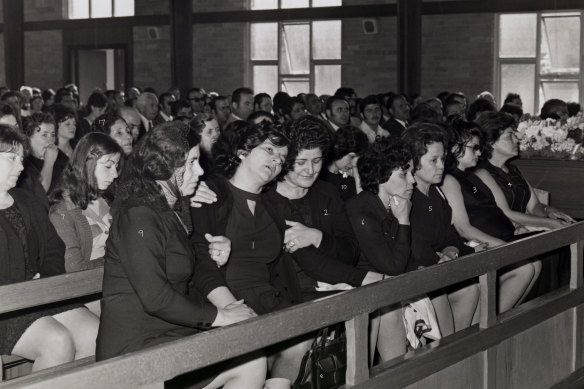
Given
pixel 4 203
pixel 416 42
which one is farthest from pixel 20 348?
pixel 416 42

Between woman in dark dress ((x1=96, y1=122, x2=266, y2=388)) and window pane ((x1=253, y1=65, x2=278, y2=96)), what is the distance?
1422 centimetres

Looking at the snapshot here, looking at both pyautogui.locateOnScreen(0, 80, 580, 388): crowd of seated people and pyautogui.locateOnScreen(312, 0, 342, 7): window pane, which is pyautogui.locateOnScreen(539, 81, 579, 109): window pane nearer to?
pyautogui.locateOnScreen(312, 0, 342, 7): window pane

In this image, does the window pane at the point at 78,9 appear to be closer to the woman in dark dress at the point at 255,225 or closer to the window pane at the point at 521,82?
the window pane at the point at 521,82

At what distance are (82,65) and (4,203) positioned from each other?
16492 mm

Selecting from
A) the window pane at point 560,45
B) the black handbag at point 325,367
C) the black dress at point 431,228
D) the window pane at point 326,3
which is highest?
the window pane at point 326,3

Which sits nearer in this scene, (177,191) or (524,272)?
(177,191)

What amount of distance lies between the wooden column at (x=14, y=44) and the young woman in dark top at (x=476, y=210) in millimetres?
13160

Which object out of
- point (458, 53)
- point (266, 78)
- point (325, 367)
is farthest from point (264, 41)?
point (325, 367)

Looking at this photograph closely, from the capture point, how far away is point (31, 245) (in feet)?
14.0

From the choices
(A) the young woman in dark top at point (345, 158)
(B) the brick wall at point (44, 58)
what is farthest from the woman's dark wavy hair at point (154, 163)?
(B) the brick wall at point (44, 58)

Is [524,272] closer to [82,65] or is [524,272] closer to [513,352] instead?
[513,352]

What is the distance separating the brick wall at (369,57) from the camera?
15953mm

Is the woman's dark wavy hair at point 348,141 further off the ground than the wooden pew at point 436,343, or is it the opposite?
the woman's dark wavy hair at point 348,141

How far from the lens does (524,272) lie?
5.95 m
